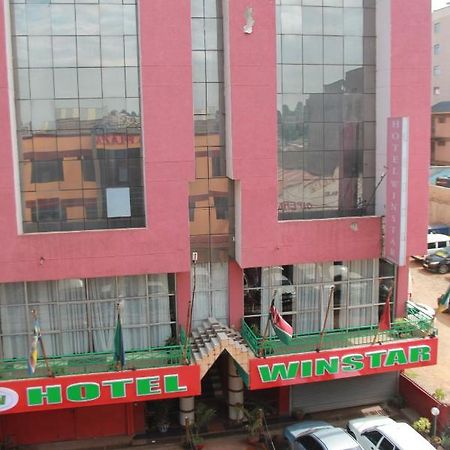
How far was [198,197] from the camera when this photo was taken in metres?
22.5

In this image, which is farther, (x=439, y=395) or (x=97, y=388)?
(x=439, y=395)

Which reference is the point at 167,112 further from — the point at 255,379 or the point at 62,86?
the point at 255,379

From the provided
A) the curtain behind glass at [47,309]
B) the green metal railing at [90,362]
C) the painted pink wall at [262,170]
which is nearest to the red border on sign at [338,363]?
the green metal railing at [90,362]

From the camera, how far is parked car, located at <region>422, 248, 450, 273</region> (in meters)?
42.5

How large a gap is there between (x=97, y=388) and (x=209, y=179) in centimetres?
819

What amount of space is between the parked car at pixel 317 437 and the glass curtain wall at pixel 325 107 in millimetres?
7711

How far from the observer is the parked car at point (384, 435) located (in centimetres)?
2050

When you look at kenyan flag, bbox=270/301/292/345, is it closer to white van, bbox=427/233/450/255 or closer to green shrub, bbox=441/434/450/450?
green shrub, bbox=441/434/450/450

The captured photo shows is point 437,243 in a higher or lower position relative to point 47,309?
lower

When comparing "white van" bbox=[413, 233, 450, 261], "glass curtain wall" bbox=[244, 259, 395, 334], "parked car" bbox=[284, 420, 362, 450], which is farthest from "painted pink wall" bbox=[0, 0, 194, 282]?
"white van" bbox=[413, 233, 450, 261]

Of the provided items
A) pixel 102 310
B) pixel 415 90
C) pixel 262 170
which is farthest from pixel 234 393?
pixel 415 90

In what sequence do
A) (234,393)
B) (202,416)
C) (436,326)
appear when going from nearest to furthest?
1. (202,416)
2. (234,393)
3. (436,326)

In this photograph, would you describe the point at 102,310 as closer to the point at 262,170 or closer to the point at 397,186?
the point at 262,170

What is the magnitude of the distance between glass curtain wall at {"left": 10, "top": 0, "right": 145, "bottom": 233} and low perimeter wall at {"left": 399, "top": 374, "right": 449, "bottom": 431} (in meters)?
13.0
